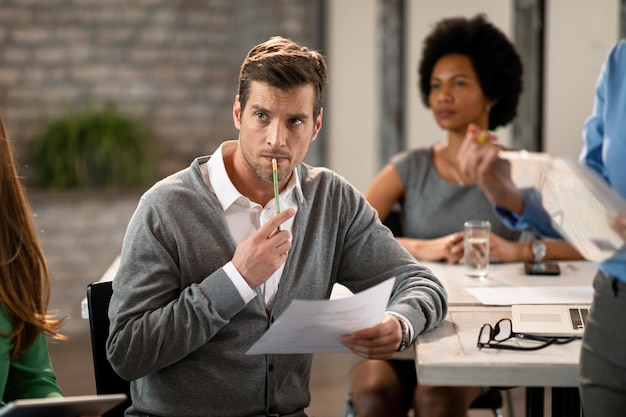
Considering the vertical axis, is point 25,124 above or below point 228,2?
below

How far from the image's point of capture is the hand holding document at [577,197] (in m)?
1.46

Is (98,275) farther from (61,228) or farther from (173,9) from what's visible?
(173,9)

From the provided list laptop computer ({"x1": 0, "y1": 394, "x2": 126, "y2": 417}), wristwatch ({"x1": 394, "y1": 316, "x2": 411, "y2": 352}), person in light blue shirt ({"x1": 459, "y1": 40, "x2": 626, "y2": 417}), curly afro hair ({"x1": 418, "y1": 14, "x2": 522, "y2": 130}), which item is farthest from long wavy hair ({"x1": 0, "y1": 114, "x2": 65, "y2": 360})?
curly afro hair ({"x1": 418, "y1": 14, "x2": 522, "y2": 130})

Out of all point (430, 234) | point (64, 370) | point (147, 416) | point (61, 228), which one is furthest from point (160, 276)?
point (61, 228)

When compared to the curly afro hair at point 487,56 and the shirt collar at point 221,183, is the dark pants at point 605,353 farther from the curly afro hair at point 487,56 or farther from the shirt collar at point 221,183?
the curly afro hair at point 487,56

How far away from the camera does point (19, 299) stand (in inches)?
65.1

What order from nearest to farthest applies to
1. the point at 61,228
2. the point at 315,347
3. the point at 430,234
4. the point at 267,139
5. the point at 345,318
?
the point at 345,318, the point at 315,347, the point at 267,139, the point at 430,234, the point at 61,228

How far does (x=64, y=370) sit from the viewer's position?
441cm

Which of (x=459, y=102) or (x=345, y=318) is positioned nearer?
(x=345, y=318)

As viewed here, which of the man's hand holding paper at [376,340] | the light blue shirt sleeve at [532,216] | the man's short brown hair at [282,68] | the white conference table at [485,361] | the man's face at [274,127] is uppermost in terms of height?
the man's short brown hair at [282,68]

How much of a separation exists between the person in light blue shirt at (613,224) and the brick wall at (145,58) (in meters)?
3.74

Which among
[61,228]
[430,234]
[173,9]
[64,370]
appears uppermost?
[173,9]

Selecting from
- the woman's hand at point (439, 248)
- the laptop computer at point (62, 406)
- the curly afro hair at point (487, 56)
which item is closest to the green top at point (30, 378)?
the laptop computer at point (62, 406)

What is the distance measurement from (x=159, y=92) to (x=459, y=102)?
8.47 ft
